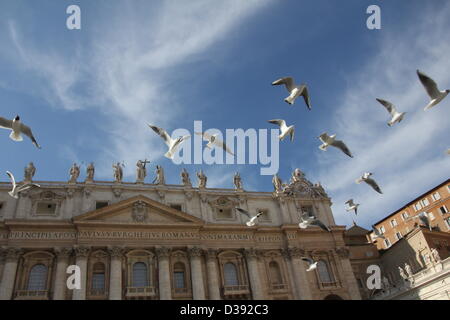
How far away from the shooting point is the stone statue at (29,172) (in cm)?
3829

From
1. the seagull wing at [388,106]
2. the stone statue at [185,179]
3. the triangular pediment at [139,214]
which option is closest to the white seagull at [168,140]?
the seagull wing at [388,106]

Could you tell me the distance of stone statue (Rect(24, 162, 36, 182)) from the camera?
3829cm

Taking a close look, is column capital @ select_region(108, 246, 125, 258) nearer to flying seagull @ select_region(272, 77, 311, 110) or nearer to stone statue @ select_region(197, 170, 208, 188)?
stone statue @ select_region(197, 170, 208, 188)

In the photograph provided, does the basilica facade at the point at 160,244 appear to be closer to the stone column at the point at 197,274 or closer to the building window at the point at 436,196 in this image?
the stone column at the point at 197,274

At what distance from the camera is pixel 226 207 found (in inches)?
1711

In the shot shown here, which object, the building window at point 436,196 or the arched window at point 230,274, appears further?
the building window at point 436,196

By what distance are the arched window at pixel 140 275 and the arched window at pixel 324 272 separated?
745 inches

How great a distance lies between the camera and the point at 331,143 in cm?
1900

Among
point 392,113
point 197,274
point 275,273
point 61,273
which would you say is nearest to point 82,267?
point 61,273

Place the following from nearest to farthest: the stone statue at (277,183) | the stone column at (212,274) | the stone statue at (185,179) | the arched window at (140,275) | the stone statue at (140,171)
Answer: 1. the arched window at (140,275)
2. the stone column at (212,274)
3. the stone statue at (140,171)
4. the stone statue at (185,179)
5. the stone statue at (277,183)

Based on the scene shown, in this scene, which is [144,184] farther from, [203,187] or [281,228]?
[281,228]

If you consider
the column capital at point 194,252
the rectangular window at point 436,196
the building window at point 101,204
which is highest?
the rectangular window at point 436,196

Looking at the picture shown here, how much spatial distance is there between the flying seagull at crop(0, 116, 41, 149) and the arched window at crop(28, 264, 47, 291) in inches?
894

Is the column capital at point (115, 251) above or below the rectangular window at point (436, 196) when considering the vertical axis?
below
